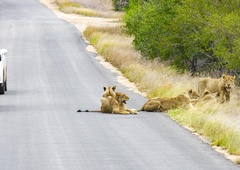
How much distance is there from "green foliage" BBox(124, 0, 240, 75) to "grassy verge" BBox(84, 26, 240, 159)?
927mm

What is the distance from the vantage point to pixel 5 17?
238ft

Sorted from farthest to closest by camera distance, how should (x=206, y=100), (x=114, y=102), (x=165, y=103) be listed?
(x=206, y=100) < (x=165, y=103) < (x=114, y=102)

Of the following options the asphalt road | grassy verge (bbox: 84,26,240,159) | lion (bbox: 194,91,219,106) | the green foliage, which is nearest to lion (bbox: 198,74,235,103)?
grassy verge (bbox: 84,26,240,159)

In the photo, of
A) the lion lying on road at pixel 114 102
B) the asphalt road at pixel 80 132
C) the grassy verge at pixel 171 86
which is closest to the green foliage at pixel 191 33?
the grassy verge at pixel 171 86

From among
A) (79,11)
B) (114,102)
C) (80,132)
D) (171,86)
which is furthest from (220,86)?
(79,11)

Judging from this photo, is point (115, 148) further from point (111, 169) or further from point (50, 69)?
point (50, 69)

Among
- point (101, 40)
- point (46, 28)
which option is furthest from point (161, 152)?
point (46, 28)

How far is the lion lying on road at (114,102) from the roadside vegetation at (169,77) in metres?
1.10

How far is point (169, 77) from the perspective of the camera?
28.9 meters

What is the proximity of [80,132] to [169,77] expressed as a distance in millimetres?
12845

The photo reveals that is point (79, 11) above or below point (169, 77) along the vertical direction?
below

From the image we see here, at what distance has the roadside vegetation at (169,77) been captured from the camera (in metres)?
16.1

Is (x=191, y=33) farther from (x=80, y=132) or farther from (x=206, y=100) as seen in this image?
(x=80, y=132)

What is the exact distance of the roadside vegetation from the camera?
634 inches
